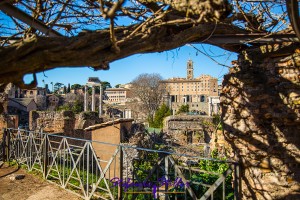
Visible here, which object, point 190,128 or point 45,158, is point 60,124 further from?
point 190,128

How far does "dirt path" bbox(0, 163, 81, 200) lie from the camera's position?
204 inches

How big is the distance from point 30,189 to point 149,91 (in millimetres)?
31835

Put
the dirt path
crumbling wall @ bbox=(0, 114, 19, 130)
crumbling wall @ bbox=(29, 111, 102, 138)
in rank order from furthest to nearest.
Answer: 1. crumbling wall @ bbox=(29, 111, 102, 138)
2. crumbling wall @ bbox=(0, 114, 19, 130)
3. the dirt path

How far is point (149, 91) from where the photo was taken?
37219 millimetres

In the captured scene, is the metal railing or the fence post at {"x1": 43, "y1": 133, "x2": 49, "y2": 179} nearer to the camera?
the metal railing

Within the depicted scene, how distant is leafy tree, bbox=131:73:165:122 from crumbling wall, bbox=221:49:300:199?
32441 millimetres

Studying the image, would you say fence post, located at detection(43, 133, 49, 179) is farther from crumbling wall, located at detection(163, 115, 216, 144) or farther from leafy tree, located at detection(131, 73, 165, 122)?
leafy tree, located at detection(131, 73, 165, 122)

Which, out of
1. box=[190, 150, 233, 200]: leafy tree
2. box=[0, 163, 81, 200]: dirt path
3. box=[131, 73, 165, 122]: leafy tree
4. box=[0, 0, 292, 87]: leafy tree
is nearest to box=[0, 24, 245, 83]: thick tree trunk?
box=[0, 0, 292, 87]: leafy tree

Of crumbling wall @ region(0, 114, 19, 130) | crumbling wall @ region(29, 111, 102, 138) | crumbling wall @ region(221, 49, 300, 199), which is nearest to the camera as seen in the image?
crumbling wall @ region(221, 49, 300, 199)

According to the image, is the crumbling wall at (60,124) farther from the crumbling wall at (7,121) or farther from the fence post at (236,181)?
the fence post at (236,181)

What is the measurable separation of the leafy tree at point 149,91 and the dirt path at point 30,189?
2973cm

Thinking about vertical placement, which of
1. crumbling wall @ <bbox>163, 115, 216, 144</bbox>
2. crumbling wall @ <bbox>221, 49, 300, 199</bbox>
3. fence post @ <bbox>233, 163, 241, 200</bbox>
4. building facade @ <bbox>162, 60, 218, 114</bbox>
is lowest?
crumbling wall @ <bbox>163, 115, 216, 144</bbox>

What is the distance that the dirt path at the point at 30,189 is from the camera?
5.18 m

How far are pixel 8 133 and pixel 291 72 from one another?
26.0ft
